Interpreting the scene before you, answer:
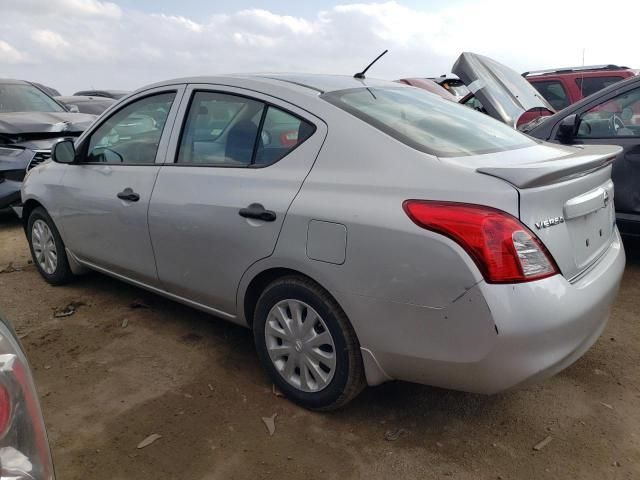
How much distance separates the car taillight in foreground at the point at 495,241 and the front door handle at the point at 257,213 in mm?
789

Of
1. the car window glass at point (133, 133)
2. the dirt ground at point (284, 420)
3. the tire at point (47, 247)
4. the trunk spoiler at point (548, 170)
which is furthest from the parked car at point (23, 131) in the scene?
the trunk spoiler at point (548, 170)

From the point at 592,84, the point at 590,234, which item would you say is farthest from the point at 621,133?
the point at 592,84

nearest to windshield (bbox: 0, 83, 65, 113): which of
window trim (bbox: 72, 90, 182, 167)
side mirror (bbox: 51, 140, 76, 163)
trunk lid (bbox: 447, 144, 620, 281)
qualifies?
side mirror (bbox: 51, 140, 76, 163)

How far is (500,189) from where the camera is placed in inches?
79.6

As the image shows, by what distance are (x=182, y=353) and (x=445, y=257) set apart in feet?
6.18

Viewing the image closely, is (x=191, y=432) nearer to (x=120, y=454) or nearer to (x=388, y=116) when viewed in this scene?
(x=120, y=454)

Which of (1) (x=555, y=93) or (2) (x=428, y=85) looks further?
(2) (x=428, y=85)

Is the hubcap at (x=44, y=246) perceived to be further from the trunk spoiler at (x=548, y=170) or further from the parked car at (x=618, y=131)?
the parked car at (x=618, y=131)

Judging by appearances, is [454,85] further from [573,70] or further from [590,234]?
[590,234]

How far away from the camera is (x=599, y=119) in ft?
14.6

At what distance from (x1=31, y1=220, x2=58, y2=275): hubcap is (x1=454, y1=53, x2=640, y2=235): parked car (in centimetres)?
355

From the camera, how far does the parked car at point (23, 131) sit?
6.27m

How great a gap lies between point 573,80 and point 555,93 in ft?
1.00

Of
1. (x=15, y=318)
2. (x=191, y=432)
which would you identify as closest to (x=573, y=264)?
(x=191, y=432)
